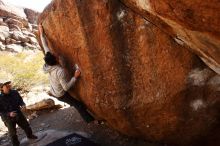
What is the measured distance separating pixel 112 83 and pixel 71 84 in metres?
1.11

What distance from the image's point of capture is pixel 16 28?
31781 mm

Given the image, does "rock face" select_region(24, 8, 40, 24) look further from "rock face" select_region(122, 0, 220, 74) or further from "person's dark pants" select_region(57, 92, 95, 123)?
"rock face" select_region(122, 0, 220, 74)

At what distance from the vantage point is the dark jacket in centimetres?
795

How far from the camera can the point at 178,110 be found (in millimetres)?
5996

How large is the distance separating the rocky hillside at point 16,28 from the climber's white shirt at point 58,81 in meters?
21.9

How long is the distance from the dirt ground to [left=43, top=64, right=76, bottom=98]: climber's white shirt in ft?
5.25

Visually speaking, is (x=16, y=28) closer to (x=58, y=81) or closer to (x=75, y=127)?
(x=75, y=127)

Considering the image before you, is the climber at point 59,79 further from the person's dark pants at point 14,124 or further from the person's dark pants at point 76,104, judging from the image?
the person's dark pants at point 14,124

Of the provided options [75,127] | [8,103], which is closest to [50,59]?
[8,103]

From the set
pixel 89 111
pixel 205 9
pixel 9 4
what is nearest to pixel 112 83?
pixel 89 111

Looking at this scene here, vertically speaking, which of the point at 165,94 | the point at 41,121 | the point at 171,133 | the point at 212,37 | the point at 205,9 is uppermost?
the point at 205,9

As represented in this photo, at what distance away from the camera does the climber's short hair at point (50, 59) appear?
703 cm

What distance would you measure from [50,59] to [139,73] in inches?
86.1

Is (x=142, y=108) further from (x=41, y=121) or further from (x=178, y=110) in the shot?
(x=41, y=121)
